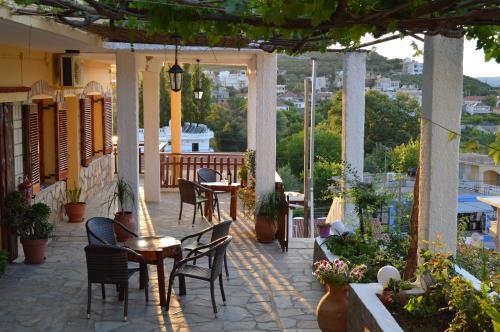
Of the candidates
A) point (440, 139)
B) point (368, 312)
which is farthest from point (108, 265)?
point (440, 139)

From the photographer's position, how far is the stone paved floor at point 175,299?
6.24 meters

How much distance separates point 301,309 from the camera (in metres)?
6.68

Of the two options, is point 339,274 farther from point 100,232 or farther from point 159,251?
point 100,232

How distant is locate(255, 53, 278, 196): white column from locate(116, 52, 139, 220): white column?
192 centimetres

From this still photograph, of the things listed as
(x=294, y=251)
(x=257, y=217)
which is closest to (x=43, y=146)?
(x=257, y=217)

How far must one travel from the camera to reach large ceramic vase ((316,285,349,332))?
5.70 m

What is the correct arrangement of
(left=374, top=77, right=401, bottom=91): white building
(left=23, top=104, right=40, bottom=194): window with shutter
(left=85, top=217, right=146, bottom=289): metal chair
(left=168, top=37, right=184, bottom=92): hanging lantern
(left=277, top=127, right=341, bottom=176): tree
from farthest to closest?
1. (left=277, top=127, right=341, bottom=176): tree
2. (left=374, top=77, right=401, bottom=91): white building
3. (left=23, top=104, right=40, bottom=194): window with shutter
4. (left=168, top=37, right=184, bottom=92): hanging lantern
5. (left=85, top=217, right=146, bottom=289): metal chair

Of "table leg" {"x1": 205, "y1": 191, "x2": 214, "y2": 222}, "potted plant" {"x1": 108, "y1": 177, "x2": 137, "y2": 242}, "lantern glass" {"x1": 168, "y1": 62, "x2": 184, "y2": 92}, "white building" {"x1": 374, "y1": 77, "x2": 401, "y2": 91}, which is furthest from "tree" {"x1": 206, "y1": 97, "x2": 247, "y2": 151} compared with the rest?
"lantern glass" {"x1": 168, "y1": 62, "x2": 184, "y2": 92}

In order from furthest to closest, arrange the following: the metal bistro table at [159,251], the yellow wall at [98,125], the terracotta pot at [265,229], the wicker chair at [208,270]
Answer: the yellow wall at [98,125], the terracotta pot at [265,229], the metal bistro table at [159,251], the wicker chair at [208,270]

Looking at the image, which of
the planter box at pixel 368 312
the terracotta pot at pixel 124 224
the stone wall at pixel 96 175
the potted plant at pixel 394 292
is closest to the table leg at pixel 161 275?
the planter box at pixel 368 312

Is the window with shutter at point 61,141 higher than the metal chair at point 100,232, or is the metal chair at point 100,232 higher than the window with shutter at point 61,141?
the window with shutter at point 61,141

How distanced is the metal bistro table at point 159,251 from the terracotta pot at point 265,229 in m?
2.61

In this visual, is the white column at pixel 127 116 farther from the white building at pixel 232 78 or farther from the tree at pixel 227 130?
the white building at pixel 232 78

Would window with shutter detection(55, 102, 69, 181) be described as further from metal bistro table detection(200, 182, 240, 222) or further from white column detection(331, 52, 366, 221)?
white column detection(331, 52, 366, 221)
